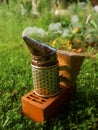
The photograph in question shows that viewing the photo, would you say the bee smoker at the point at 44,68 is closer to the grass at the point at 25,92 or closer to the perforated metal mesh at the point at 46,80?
the perforated metal mesh at the point at 46,80

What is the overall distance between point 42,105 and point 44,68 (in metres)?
0.26

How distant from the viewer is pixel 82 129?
1.85m

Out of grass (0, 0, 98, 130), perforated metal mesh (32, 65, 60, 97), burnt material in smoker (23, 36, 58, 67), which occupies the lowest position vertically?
grass (0, 0, 98, 130)

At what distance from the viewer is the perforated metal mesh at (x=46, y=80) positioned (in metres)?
1.94

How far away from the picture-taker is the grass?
1.91m

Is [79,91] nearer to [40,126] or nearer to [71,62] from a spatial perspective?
[71,62]

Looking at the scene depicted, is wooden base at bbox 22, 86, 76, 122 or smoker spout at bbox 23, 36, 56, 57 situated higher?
smoker spout at bbox 23, 36, 56, 57

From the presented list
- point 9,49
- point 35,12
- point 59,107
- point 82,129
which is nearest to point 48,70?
point 59,107

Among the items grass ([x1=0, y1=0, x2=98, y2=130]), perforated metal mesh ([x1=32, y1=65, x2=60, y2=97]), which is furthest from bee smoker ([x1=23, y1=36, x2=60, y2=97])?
grass ([x1=0, y1=0, x2=98, y2=130])

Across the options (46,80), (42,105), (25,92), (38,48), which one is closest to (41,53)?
(38,48)

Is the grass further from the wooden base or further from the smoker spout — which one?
the smoker spout

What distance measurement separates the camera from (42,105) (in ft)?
6.21

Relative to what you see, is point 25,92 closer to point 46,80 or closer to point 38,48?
point 46,80

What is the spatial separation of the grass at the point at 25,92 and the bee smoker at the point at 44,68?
0.68 ft
